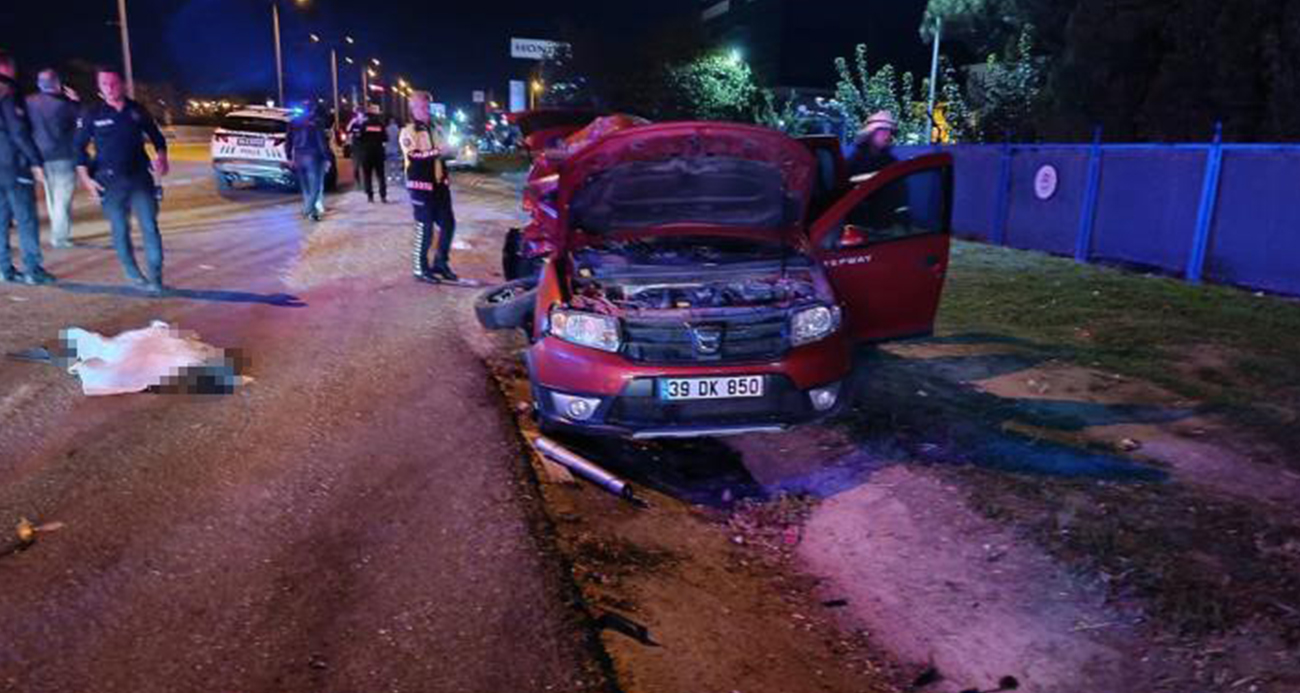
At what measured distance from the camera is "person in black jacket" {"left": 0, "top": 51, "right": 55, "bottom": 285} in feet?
25.0

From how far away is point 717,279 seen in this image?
4.72 metres

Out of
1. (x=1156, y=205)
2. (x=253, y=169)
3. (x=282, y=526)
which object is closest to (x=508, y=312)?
(x=282, y=526)

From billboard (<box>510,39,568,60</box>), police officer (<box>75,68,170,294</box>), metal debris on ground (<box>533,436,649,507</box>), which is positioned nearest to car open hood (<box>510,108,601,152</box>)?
police officer (<box>75,68,170,294</box>)

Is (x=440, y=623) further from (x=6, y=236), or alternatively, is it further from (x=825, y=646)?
(x=6, y=236)

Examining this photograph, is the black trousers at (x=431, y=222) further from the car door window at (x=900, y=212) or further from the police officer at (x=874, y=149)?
the car door window at (x=900, y=212)

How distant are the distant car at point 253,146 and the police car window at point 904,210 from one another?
13.7m

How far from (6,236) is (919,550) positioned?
26.8ft

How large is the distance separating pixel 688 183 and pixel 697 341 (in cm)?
164

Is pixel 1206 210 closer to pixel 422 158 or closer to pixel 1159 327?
pixel 1159 327

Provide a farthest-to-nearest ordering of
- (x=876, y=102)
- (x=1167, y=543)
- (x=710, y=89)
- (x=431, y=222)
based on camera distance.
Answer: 1. (x=710, y=89)
2. (x=876, y=102)
3. (x=431, y=222)
4. (x=1167, y=543)

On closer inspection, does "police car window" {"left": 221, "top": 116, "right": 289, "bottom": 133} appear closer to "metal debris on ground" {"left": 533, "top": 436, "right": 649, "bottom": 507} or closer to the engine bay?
the engine bay

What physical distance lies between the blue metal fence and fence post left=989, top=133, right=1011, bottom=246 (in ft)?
0.06

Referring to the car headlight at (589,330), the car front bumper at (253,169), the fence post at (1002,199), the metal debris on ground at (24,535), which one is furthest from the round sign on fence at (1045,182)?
the car front bumper at (253,169)

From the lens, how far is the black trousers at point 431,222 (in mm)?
8859
